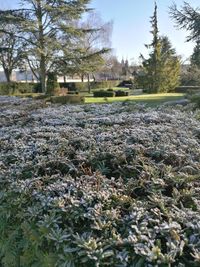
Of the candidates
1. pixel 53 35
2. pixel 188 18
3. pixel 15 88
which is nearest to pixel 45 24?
pixel 53 35

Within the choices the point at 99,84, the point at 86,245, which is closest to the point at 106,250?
the point at 86,245

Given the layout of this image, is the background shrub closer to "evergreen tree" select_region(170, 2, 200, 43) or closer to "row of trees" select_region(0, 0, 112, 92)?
"row of trees" select_region(0, 0, 112, 92)

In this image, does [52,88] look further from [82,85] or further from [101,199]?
[101,199]

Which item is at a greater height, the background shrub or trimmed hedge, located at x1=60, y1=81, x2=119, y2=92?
the background shrub

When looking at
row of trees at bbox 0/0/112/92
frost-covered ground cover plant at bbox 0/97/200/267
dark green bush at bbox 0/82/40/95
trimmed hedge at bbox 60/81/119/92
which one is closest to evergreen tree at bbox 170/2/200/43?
row of trees at bbox 0/0/112/92

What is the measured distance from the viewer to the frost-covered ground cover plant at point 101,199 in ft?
4.57

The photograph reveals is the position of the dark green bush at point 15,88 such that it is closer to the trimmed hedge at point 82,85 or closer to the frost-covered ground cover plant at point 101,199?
the trimmed hedge at point 82,85

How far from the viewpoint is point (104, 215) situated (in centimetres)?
158

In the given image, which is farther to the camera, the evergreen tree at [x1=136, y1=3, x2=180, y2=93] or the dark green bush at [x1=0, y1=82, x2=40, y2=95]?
the evergreen tree at [x1=136, y1=3, x2=180, y2=93]

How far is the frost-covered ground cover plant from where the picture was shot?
4.57 feet

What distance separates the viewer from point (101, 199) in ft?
5.63

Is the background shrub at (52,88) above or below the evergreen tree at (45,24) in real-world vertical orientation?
below

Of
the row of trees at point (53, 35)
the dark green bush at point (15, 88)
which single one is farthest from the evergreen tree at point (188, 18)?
the dark green bush at point (15, 88)

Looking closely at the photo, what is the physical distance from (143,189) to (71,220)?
0.53m
